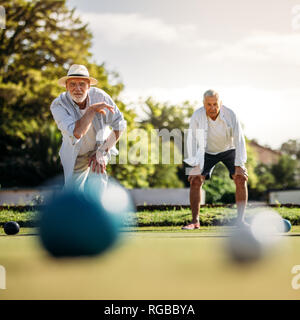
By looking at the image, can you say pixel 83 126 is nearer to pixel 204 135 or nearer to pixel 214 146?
pixel 204 135

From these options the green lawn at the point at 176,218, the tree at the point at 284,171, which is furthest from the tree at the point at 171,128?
the green lawn at the point at 176,218

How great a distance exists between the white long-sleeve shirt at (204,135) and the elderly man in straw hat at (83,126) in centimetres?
173

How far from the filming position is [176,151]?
30.4m

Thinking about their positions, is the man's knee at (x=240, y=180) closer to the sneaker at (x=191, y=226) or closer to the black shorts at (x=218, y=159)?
the black shorts at (x=218, y=159)

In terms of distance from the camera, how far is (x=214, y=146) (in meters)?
7.02

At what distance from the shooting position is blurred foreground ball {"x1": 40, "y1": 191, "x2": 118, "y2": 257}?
3.89 m

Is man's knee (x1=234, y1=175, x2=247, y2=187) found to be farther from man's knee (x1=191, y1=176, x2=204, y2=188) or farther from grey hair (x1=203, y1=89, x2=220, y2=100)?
grey hair (x1=203, y1=89, x2=220, y2=100)

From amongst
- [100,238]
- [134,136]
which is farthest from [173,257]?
[134,136]

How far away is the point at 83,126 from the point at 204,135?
2.45m

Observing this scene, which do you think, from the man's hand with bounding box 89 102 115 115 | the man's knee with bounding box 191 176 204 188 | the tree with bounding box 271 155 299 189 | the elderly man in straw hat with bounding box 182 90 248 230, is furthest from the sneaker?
the tree with bounding box 271 155 299 189

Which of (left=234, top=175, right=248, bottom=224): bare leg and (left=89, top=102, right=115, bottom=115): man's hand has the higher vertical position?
(left=89, top=102, right=115, bottom=115): man's hand

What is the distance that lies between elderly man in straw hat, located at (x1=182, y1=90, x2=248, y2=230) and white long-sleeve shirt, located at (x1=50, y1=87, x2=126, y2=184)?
1.74 metres

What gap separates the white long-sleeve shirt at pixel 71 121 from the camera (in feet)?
16.6
